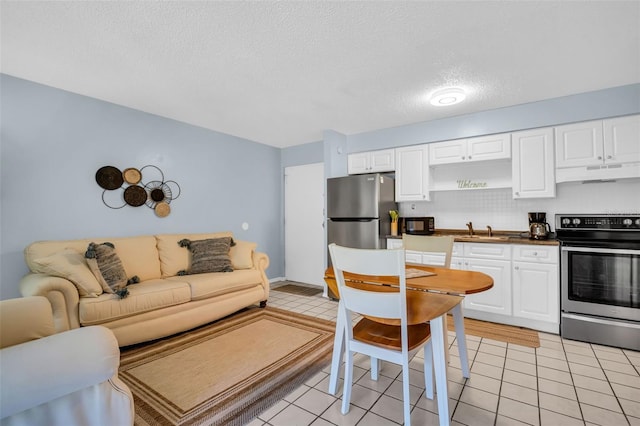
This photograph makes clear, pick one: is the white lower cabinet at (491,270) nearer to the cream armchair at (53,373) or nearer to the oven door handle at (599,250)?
the oven door handle at (599,250)

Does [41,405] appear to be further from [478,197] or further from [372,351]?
[478,197]

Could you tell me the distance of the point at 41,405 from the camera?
946 millimetres

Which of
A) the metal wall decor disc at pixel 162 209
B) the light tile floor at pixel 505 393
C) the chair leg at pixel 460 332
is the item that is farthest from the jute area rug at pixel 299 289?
the chair leg at pixel 460 332

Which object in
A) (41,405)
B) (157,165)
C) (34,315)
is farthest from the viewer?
(157,165)

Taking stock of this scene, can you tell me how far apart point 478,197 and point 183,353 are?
12.2ft

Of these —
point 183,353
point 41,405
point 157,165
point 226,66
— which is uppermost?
point 226,66

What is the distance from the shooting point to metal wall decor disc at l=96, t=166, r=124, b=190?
316cm

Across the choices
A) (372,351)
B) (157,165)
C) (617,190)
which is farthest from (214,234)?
(617,190)

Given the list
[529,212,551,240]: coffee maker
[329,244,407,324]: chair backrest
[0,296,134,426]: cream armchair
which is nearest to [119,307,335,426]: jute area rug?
[0,296,134,426]: cream armchair

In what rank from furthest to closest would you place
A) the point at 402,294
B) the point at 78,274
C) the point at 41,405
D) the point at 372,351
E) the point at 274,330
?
the point at 274,330
the point at 78,274
the point at 372,351
the point at 402,294
the point at 41,405

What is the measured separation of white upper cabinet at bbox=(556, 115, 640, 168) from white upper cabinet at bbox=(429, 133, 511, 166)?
49 centimetres

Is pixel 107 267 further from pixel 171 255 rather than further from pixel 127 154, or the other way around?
pixel 127 154

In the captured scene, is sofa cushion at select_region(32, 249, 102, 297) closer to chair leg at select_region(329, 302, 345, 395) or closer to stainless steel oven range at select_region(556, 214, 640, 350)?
chair leg at select_region(329, 302, 345, 395)

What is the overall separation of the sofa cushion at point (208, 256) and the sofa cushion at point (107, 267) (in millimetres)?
A: 744
